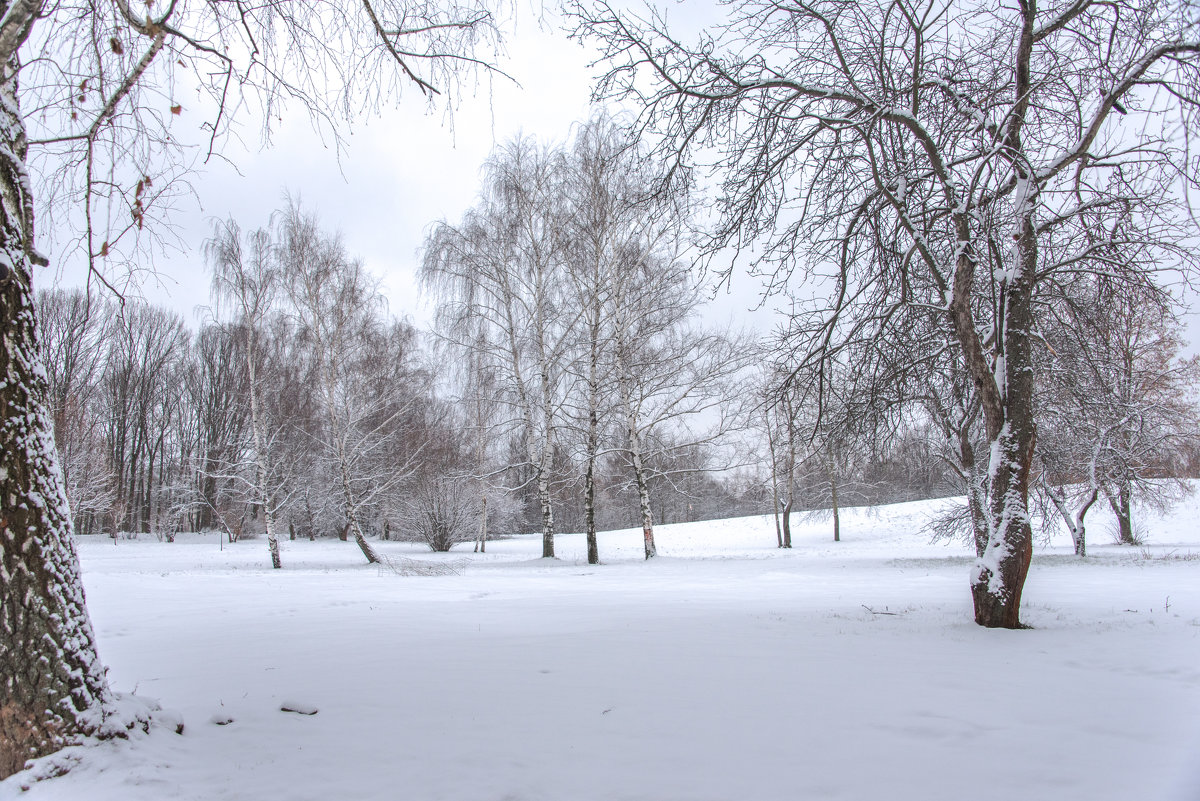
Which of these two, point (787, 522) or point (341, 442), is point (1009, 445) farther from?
point (787, 522)

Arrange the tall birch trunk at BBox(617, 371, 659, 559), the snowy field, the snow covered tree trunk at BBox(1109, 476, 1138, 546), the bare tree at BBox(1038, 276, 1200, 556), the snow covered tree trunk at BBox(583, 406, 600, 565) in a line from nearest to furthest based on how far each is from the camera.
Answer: the snowy field < the bare tree at BBox(1038, 276, 1200, 556) < the snow covered tree trunk at BBox(583, 406, 600, 565) < the tall birch trunk at BBox(617, 371, 659, 559) < the snow covered tree trunk at BBox(1109, 476, 1138, 546)

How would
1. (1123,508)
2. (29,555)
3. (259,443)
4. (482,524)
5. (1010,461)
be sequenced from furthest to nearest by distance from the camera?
(482,524) < (1123,508) < (259,443) < (1010,461) < (29,555)

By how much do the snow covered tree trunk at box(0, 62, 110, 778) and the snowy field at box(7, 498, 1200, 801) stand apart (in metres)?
0.20

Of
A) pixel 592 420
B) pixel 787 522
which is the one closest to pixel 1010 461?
pixel 592 420

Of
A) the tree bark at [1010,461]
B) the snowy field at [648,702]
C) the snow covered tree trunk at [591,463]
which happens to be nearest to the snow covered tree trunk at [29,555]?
the snowy field at [648,702]

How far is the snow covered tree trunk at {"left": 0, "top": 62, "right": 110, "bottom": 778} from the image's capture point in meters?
2.29

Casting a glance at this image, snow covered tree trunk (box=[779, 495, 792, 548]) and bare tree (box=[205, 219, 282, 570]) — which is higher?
bare tree (box=[205, 219, 282, 570])

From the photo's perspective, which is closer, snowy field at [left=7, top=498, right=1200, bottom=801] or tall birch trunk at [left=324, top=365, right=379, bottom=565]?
snowy field at [left=7, top=498, right=1200, bottom=801]

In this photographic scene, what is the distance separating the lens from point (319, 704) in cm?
309

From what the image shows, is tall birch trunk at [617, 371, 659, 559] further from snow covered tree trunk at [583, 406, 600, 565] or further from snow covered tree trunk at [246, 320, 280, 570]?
snow covered tree trunk at [246, 320, 280, 570]

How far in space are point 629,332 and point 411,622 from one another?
34.4ft

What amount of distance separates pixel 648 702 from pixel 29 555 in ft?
9.29

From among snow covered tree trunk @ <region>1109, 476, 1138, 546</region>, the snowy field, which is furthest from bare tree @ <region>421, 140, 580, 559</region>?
snow covered tree trunk @ <region>1109, 476, 1138, 546</region>

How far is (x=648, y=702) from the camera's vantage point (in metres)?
3.15
